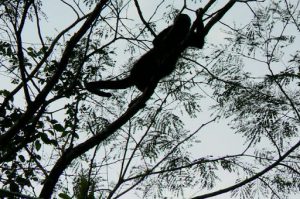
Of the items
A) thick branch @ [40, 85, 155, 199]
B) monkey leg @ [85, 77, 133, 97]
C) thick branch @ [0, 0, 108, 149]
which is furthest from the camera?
monkey leg @ [85, 77, 133, 97]

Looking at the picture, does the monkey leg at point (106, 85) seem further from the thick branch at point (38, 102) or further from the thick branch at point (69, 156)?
the thick branch at point (69, 156)

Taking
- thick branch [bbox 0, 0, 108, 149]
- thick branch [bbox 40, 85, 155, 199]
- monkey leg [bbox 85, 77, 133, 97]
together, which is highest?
monkey leg [bbox 85, 77, 133, 97]

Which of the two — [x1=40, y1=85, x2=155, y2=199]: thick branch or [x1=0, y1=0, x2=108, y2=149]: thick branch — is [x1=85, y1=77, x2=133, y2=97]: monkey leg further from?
[x1=40, y1=85, x2=155, y2=199]: thick branch

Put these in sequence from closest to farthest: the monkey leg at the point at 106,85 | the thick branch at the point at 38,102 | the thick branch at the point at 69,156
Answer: the thick branch at the point at 69,156 → the thick branch at the point at 38,102 → the monkey leg at the point at 106,85

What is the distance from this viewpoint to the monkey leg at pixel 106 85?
181 inches

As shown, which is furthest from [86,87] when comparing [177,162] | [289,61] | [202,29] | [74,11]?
[289,61]

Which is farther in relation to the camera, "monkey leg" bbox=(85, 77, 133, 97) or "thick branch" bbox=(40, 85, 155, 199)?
"monkey leg" bbox=(85, 77, 133, 97)

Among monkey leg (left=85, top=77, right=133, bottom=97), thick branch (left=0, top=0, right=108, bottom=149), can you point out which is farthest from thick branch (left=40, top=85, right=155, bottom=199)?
monkey leg (left=85, top=77, right=133, bottom=97)

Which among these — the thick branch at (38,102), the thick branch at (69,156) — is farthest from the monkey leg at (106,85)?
the thick branch at (69,156)

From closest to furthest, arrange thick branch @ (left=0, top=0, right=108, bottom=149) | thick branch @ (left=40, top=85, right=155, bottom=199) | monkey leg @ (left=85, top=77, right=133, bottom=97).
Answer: thick branch @ (left=40, top=85, right=155, bottom=199) → thick branch @ (left=0, top=0, right=108, bottom=149) → monkey leg @ (left=85, top=77, right=133, bottom=97)

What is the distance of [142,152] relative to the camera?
4.24 metres

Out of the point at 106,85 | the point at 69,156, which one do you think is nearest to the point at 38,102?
the point at 69,156

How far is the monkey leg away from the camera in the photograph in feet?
15.1

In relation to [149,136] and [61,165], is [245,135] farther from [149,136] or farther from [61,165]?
[61,165]
